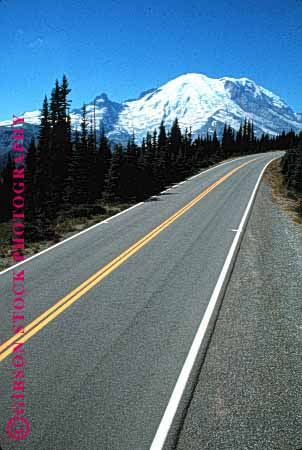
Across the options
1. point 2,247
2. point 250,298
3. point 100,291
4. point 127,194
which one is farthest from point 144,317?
point 127,194

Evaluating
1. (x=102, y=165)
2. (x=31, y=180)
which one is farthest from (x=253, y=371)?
(x=31, y=180)

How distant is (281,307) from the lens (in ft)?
27.3

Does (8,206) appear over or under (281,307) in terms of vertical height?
under

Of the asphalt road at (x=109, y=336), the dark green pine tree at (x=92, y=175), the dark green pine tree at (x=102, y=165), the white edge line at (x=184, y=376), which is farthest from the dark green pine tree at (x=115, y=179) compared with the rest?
the white edge line at (x=184, y=376)

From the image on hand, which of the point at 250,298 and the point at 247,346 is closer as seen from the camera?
the point at 247,346

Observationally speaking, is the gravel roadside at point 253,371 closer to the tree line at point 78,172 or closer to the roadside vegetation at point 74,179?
the roadside vegetation at point 74,179

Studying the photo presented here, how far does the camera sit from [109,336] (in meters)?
6.95

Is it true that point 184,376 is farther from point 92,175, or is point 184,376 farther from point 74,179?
point 92,175

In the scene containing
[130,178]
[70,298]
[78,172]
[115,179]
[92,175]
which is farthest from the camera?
[92,175]

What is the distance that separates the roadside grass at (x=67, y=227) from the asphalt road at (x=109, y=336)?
2.86ft

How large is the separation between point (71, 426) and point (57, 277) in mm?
5905

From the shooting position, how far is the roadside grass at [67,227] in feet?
43.1

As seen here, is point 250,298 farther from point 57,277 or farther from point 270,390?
point 57,277

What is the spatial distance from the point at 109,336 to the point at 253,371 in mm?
2488
